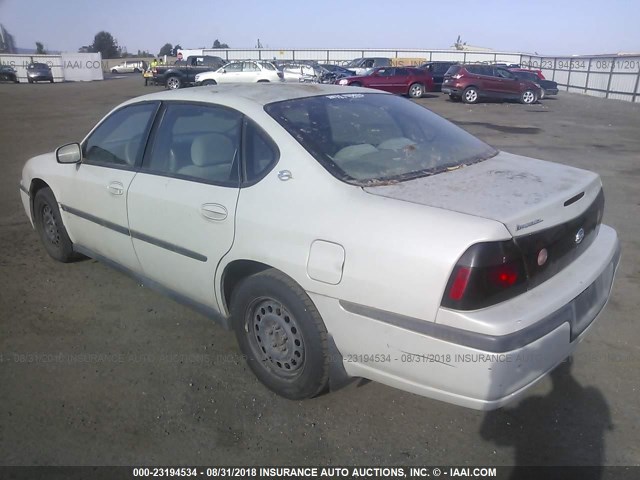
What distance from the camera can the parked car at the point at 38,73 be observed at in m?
36.4

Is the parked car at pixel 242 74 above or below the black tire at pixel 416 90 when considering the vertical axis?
above

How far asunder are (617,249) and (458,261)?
54.9 inches

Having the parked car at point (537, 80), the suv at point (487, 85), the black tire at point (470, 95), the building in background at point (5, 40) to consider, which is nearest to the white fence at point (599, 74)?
the parked car at point (537, 80)

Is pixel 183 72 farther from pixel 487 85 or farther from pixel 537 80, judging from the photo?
pixel 537 80

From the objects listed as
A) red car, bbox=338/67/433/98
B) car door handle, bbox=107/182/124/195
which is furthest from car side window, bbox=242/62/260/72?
car door handle, bbox=107/182/124/195

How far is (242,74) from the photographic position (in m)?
24.9

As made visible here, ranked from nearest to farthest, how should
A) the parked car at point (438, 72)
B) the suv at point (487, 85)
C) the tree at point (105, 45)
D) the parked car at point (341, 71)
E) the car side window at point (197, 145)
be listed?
the car side window at point (197, 145)
the suv at point (487, 85)
the parked car at point (438, 72)
the parked car at point (341, 71)
the tree at point (105, 45)

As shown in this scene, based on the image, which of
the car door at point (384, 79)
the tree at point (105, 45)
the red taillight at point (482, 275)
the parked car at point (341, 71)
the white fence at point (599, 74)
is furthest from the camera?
the tree at point (105, 45)

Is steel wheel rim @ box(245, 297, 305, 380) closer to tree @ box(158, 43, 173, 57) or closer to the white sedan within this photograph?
the white sedan

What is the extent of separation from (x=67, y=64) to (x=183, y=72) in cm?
2044

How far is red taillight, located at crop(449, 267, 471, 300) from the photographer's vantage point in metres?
1.89

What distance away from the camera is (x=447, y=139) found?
10.0 feet

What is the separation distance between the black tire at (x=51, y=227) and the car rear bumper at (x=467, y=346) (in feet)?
9.19

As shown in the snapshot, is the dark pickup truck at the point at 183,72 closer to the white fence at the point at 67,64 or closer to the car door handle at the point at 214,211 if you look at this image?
the white fence at the point at 67,64
